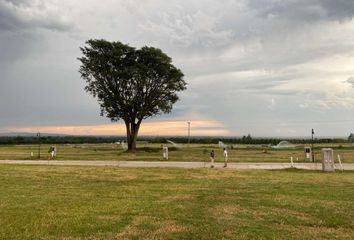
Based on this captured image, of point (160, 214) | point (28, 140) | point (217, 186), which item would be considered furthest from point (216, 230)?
point (28, 140)

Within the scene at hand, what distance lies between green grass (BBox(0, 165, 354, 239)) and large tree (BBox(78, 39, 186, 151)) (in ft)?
111

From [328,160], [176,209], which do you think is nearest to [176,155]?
[328,160]

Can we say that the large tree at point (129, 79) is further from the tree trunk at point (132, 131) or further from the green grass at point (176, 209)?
the green grass at point (176, 209)

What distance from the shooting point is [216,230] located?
826 cm

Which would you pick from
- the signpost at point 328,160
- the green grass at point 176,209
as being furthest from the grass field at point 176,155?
the green grass at point 176,209

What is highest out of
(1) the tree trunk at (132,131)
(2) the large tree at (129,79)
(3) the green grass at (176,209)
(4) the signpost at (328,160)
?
(2) the large tree at (129,79)

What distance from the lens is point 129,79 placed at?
50469mm

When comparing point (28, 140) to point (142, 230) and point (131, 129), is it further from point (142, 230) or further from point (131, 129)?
point (142, 230)

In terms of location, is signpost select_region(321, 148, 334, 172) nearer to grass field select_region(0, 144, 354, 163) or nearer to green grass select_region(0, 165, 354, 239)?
green grass select_region(0, 165, 354, 239)

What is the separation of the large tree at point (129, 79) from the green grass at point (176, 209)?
34.0 metres

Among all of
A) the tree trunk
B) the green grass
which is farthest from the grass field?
the green grass

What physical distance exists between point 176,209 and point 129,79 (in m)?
40.8

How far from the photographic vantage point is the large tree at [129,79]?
50.8 m

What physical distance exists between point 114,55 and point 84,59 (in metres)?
3.72
